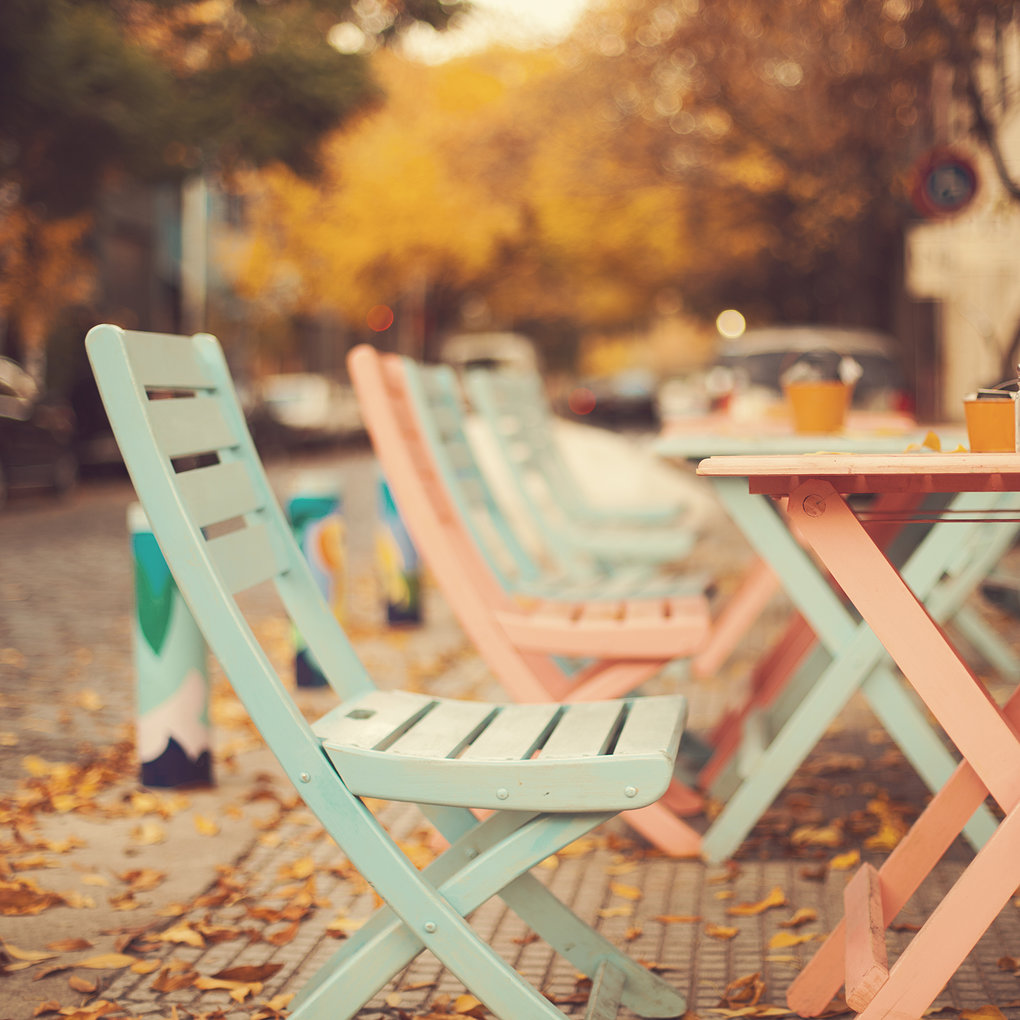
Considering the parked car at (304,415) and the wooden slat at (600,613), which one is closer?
the wooden slat at (600,613)

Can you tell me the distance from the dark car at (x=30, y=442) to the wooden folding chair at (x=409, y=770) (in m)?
12.8

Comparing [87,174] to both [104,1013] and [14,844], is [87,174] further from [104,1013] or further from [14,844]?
[104,1013]

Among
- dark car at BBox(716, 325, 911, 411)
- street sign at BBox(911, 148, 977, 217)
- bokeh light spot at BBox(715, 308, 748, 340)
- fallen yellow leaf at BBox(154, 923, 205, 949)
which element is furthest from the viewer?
bokeh light spot at BBox(715, 308, 748, 340)

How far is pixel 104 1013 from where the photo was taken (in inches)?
111

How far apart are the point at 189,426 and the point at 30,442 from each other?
13325 millimetres

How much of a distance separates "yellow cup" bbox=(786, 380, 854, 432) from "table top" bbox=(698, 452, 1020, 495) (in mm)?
1650

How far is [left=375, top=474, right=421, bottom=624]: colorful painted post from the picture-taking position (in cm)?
770

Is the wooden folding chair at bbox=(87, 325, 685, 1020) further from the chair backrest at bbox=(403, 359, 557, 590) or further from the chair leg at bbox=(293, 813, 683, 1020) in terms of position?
the chair backrest at bbox=(403, 359, 557, 590)

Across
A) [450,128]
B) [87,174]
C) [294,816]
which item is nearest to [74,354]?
[87,174]

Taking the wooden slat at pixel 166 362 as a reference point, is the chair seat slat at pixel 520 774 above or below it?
below

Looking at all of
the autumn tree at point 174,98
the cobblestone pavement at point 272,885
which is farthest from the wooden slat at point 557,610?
the autumn tree at point 174,98

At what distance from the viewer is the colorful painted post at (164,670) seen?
431 cm

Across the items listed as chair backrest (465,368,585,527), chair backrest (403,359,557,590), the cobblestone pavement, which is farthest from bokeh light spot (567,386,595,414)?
chair backrest (403,359,557,590)

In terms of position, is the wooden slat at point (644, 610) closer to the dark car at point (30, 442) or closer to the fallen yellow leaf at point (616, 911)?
the fallen yellow leaf at point (616, 911)
